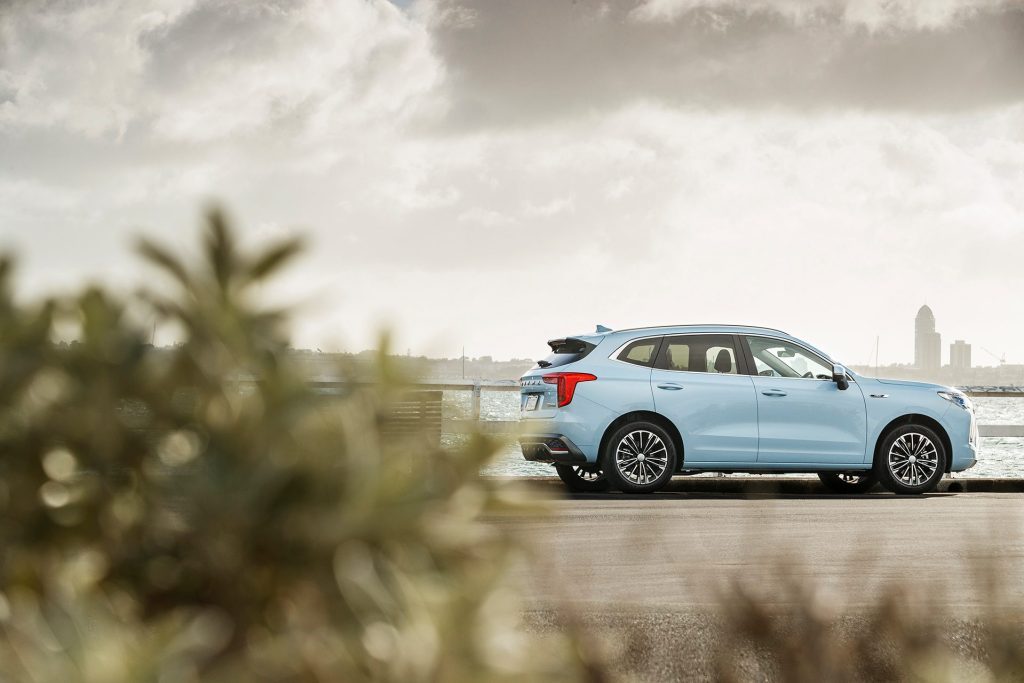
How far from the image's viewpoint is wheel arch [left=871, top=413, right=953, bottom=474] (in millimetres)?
12500

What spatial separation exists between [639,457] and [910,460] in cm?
310

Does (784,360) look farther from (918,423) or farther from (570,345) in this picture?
(570,345)

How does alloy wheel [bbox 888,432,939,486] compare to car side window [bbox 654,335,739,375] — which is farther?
alloy wheel [bbox 888,432,939,486]

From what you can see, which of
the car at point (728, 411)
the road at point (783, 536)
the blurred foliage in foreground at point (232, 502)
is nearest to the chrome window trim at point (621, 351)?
the car at point (728, 411)

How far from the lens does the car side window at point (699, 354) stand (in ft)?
40.1

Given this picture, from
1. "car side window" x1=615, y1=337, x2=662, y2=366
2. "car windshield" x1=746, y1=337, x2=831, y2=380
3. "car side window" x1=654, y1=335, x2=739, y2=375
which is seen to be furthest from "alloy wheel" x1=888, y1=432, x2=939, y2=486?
"car side window" x1=615, y1=337, x2=662, y2=366

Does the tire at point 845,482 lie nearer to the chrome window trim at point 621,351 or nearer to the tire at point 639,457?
the tire at point 639,457

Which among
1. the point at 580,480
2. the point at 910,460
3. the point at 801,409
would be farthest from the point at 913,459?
the point at 580,480

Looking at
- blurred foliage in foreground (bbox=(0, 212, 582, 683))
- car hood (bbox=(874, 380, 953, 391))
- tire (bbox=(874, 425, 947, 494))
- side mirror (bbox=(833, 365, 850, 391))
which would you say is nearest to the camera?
blurred foliage in foreground (bbox=(0, 212, 582, 683))

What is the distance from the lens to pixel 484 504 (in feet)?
2.49

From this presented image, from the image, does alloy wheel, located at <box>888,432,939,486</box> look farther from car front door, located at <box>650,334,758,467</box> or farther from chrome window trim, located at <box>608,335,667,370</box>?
chrome window trim, located at <box>608,335,667,370</box>

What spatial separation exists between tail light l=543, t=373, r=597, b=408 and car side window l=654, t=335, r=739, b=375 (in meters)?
0.81

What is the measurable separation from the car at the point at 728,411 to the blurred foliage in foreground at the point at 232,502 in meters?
10.8

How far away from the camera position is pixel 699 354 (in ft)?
40.4
